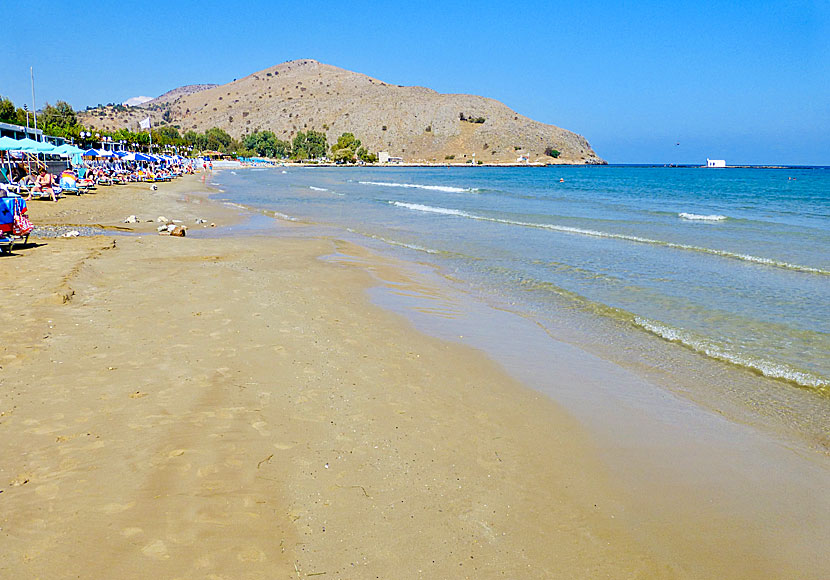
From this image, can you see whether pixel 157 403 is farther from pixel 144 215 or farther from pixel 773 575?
pixel 144 215

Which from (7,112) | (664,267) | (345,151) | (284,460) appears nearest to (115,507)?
(284,460)

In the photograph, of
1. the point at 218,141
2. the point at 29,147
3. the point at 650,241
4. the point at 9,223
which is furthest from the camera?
the point at 218,141

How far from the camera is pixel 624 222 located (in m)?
26.1

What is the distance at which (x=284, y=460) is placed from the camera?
4141 millimetres

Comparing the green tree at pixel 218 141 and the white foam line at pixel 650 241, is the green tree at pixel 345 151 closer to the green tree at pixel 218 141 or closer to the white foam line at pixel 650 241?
the green tree at pixel 218 141

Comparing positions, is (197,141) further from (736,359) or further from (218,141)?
(736,359)

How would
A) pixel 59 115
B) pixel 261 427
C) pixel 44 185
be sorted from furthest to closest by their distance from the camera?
pixel 59 115
pixel 44 185
pixel 261 427

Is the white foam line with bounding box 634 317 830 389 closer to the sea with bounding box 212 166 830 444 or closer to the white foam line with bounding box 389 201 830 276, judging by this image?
the sea with bounding box 212 166 830 444

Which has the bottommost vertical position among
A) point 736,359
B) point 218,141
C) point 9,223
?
point 736,359

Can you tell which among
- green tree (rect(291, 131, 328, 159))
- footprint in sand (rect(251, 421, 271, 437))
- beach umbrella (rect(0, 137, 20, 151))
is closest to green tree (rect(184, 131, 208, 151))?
green tree (rect(291, 131, 328, 159))

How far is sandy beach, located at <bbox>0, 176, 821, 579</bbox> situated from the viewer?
3184mm

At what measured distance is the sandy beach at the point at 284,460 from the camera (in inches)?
125

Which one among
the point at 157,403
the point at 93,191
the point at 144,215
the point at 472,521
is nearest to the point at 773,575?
the point at 472,521

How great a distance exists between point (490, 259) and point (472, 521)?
1179 cm
